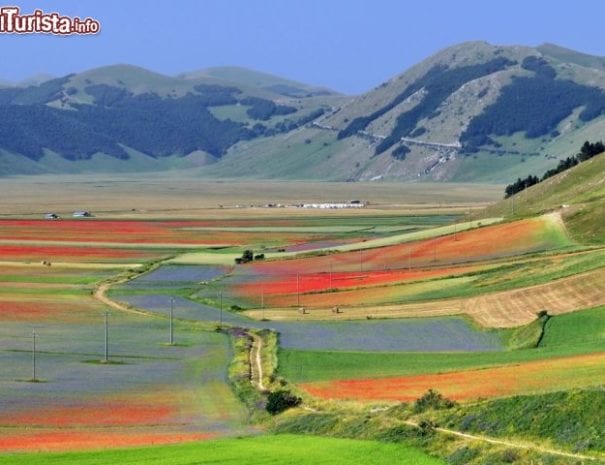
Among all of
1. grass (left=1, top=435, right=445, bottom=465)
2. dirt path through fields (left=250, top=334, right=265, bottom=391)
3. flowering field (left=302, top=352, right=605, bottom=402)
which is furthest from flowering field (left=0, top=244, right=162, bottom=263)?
grass (left=1, top=435, right=445, bottom=465)

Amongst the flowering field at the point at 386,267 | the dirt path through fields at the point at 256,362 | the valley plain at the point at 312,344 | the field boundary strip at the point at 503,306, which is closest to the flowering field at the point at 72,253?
the valley plain at the point at 312,344

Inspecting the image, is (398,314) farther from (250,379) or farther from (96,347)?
(250,379)

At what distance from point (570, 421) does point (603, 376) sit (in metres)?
10.3

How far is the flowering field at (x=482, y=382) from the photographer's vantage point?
46.6 m

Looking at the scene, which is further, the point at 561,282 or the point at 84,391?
the point at 561,282

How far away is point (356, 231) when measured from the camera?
155 metres

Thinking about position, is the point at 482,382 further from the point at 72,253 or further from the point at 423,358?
the point at 72,253

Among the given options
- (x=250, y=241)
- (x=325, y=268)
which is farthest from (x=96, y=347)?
(x=250, y=241)

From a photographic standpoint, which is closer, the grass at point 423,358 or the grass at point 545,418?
the grass at point 545,418

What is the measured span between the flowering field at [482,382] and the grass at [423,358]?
2.07 m

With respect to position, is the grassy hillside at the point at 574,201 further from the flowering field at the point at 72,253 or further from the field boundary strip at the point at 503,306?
the flowering field at the point at 72,253

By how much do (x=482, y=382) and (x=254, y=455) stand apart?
46.8 ft

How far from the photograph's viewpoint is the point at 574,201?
12638 cm

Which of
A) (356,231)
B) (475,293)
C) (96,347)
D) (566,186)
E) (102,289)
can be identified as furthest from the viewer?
(356,231)
